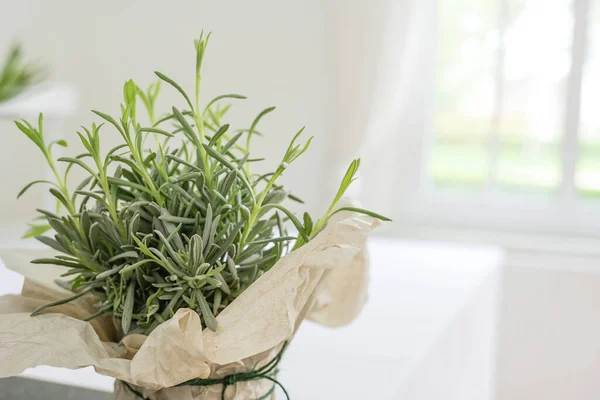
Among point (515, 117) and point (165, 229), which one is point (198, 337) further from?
point (515, 117)

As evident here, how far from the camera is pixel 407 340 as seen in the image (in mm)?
981

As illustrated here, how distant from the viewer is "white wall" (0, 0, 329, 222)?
2.75 metres

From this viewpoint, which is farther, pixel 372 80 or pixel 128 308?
pixel 372 80

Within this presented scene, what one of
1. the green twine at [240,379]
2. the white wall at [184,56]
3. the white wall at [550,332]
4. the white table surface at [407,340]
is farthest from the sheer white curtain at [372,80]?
the green twine at [240,379]

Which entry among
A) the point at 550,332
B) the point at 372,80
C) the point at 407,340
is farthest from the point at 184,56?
the point at 407,340

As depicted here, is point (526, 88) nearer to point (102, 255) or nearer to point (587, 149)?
point (587, 149)

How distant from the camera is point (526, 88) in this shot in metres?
2.67

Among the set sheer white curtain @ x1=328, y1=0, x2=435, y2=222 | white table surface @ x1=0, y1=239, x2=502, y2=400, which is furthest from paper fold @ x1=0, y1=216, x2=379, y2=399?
sheer white curtain @ x1=328, y1=0, x2=435, y2=222

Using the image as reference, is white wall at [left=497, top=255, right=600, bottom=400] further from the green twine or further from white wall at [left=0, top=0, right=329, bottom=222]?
the green twine

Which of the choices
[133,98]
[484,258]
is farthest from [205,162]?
[484,258]

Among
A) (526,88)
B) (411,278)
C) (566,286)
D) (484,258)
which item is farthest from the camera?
(526,88)

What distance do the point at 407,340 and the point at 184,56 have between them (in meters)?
2.14

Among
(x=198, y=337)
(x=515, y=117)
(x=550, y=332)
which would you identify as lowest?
(x=550, y=332)

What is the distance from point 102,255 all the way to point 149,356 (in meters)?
0.10
